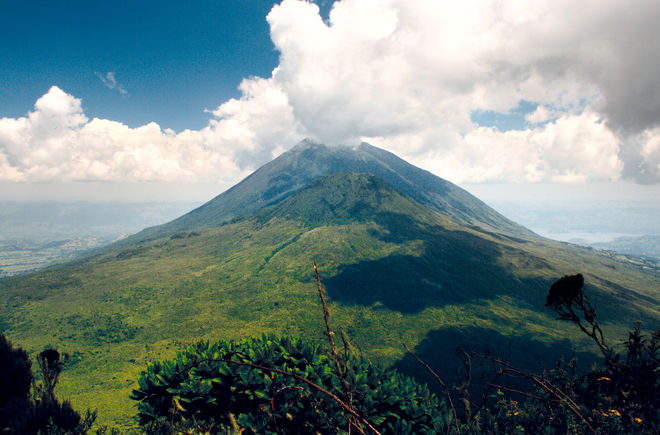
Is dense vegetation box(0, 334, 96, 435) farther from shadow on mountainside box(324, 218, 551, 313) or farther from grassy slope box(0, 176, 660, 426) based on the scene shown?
shadow on mountainside box(324, 218, 551, 313)

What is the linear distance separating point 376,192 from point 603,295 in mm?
77911

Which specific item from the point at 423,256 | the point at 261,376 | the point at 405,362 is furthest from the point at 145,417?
the point at 423,256

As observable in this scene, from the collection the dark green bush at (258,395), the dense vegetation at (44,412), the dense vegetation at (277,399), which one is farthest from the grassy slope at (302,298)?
the dense vegetation at (44,412)

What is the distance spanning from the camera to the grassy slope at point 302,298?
49.9 metres

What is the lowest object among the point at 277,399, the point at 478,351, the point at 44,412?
the point at 478,351

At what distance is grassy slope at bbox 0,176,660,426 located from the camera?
164 feet

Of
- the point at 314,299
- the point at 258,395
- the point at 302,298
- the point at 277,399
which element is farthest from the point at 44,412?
the point at 302,298

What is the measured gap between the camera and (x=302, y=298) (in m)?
67.7

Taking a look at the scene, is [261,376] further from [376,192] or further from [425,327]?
[376,192]

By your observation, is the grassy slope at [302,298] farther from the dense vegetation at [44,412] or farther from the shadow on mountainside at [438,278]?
the dense vegetation at [44,412]

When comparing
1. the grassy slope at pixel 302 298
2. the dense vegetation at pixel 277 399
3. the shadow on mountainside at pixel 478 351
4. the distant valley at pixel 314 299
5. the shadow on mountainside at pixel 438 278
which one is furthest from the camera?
the shadow on mountainside at pixel 438 278

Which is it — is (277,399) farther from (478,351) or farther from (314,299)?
(314,299)

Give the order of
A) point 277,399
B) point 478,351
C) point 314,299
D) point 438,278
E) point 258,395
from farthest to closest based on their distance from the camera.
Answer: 1. point 438,278
2. point 314,299
3. point 478,351
4. point 277,399
5. point 258,395

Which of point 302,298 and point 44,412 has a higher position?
point 44,412
